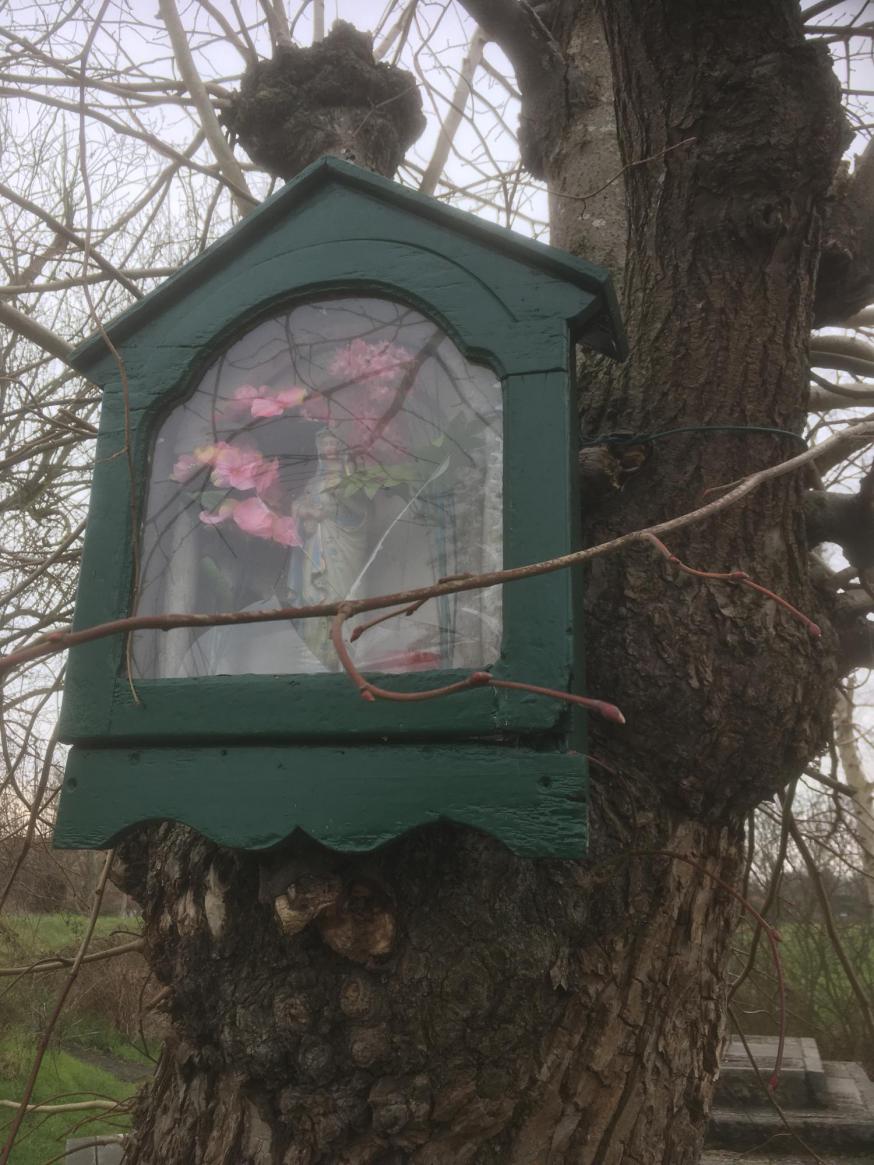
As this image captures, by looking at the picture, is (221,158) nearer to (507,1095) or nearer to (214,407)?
(214,407)

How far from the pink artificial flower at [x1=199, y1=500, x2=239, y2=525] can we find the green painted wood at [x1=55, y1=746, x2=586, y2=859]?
0.30 metres

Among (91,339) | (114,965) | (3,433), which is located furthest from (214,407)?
(114,965)

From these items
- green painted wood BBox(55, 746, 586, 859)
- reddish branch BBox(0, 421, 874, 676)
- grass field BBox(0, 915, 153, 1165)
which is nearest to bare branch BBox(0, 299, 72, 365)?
green painted wood BBox(55, 746, 586, 859)

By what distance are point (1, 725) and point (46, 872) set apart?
2.59 ft

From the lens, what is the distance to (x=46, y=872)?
A: 268 cm

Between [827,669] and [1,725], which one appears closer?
[827,669]

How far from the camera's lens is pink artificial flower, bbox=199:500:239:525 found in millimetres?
1234

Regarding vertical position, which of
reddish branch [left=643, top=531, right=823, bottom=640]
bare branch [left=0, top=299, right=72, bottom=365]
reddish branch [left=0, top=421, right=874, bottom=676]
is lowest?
reddish branch [left=0, top=421, right=874, bottom=676]

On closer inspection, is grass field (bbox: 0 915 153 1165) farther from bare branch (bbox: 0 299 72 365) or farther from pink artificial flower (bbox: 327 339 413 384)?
pink artificial flower (bbox: 327 339 413 384)

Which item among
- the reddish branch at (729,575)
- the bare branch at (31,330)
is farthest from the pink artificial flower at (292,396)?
the bare branch at (31,330)

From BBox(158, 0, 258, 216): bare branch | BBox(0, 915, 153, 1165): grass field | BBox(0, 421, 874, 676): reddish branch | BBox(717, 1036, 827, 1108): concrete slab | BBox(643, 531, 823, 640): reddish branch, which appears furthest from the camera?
BBox(0, 915, 153, 1165): grass field

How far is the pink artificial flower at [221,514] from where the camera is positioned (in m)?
1.23

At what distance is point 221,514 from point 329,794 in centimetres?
41

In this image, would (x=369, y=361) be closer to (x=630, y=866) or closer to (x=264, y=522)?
(x=264, y=522)
